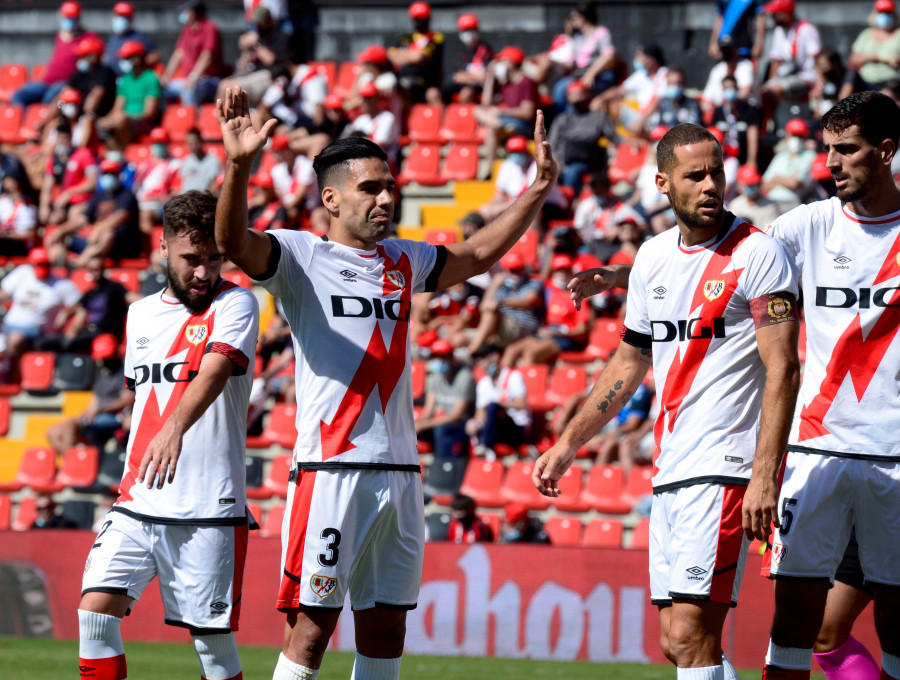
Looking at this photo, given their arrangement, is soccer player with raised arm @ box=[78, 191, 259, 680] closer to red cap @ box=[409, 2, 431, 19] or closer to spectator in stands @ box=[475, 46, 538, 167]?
spectator in stands @ box=[475, 46, 538, 167]

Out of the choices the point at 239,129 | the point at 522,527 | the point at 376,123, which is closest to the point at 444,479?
the point at 522,527

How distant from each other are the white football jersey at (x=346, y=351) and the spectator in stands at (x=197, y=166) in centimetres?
1181

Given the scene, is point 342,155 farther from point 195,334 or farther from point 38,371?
point 38,371

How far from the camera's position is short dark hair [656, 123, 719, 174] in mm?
5406

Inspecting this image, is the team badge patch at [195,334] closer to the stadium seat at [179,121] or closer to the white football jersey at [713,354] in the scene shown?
the white football jersey at [713,354]

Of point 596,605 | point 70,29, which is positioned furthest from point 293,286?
point 70,29

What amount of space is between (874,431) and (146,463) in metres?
3.06

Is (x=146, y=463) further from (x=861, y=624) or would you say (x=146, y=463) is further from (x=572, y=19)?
(x=572, y=19)

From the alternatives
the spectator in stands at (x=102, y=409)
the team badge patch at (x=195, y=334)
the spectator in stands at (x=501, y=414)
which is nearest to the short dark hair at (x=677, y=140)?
the team badge patch at (x=195, y=334)

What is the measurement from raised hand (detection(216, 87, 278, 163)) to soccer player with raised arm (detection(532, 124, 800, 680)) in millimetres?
1736

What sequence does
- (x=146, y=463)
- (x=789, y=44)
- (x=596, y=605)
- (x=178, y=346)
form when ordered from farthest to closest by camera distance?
1. (x=789, y=44)
2. (x=596, y=605)
3. (x=178, y=346)
4. (x=146, y=463)

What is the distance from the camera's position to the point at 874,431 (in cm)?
546

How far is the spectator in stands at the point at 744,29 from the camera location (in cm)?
1598

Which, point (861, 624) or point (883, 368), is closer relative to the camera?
point (883, 368)
